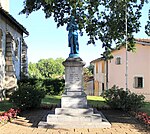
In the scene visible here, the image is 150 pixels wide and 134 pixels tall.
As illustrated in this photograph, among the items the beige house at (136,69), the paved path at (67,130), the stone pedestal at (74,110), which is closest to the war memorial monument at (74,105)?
the stone pedestal at (74,110)

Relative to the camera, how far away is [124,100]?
11789 millimetres

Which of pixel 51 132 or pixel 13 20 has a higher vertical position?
pixel 13 20

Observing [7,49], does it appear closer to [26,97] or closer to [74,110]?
[26,97]

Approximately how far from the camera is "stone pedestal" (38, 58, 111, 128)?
842 cm

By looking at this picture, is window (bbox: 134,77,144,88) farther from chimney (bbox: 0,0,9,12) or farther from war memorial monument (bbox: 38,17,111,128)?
war memorial monument (bbox: 38,17,111,128)

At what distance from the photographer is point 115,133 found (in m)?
7.55

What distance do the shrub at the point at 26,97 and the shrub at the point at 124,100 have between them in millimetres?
3292

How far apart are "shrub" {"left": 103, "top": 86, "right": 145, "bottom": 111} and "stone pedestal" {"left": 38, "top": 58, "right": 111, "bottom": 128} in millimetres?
2677

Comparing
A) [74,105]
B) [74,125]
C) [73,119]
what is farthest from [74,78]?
[74,125]

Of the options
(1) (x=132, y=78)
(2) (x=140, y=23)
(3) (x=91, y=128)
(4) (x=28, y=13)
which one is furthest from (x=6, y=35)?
(1) (x=132, y=78)

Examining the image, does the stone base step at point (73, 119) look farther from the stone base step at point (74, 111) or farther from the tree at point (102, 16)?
the tree at point (102, 16)

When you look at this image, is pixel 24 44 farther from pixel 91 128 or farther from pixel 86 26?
pixel 91 128

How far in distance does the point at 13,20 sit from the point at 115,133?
1335 cm

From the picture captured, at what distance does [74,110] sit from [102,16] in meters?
6.81
